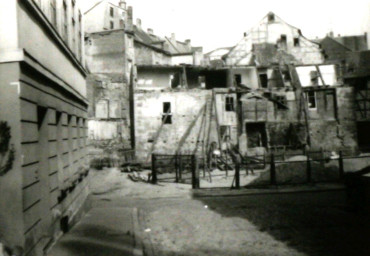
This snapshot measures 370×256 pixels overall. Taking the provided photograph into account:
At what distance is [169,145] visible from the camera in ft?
96.6

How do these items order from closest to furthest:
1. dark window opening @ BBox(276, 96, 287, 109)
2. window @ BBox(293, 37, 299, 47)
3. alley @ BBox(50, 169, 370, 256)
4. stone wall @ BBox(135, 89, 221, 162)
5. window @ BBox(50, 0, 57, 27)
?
alley @ BBox(50, 169, 370, 256)
window @ BBox(50, 0, 57, 27)
stone wall @ BBox(135, 89, 221, 162)
dark window opening @ BBox(276, 96, 287, 109)
window @ BBox(293, 37, 299, 47)

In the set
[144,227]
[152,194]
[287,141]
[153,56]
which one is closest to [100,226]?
[144,227]

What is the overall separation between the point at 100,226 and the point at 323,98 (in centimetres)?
2639

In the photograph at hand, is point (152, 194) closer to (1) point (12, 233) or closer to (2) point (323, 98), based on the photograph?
(1) point (12, 233)

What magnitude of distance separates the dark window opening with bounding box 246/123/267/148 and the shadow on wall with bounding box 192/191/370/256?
16298mm

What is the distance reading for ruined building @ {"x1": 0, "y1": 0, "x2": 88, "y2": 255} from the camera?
15.9ft

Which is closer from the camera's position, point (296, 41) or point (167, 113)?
point (167, 113)

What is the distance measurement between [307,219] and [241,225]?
1.93 meters

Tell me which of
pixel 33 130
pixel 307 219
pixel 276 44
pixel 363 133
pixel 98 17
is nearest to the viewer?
pixel 33 130

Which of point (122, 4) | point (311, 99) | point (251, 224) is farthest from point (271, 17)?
point (251, 224)

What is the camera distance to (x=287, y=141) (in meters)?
29.6

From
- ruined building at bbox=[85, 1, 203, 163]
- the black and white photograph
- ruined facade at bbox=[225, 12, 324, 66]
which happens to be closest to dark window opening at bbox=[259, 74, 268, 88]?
the black and white photograph

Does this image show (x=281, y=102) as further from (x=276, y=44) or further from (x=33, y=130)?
(x=33, y=130)

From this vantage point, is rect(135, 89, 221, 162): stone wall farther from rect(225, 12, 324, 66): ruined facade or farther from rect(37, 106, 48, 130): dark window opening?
rect(37, 106, 48, 130): dark window opening
